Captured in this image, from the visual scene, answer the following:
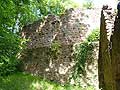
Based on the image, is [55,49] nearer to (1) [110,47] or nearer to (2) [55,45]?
(2) [55,45]

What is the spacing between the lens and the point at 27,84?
700 inches

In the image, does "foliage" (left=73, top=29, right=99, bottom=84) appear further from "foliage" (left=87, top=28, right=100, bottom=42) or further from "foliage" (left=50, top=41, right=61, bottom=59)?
"foliage" (left=50, top=41, right=61, bottom=59)

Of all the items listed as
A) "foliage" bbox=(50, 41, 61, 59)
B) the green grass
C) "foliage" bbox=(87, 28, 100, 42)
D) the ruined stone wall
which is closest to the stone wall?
the green grass

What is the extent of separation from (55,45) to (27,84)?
3.68 meters

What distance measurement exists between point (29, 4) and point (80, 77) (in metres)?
4.49

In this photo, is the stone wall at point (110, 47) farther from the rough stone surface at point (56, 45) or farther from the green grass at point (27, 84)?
the rough stone surface at point (56, 45)

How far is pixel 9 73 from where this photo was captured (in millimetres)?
20781

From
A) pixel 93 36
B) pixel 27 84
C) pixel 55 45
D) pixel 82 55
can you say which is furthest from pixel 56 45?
pixel 27 84

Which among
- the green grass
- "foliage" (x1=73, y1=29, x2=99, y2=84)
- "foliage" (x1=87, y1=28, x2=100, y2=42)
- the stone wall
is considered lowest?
the green grass

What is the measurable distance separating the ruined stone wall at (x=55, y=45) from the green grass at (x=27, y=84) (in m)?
1.10

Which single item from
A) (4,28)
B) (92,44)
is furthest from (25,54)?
(4,28)

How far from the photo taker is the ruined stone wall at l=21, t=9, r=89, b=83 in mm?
19953

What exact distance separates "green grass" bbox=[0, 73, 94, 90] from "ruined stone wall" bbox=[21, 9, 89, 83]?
1.10m

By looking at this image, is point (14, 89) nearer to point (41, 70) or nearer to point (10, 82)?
point (10, 82)
